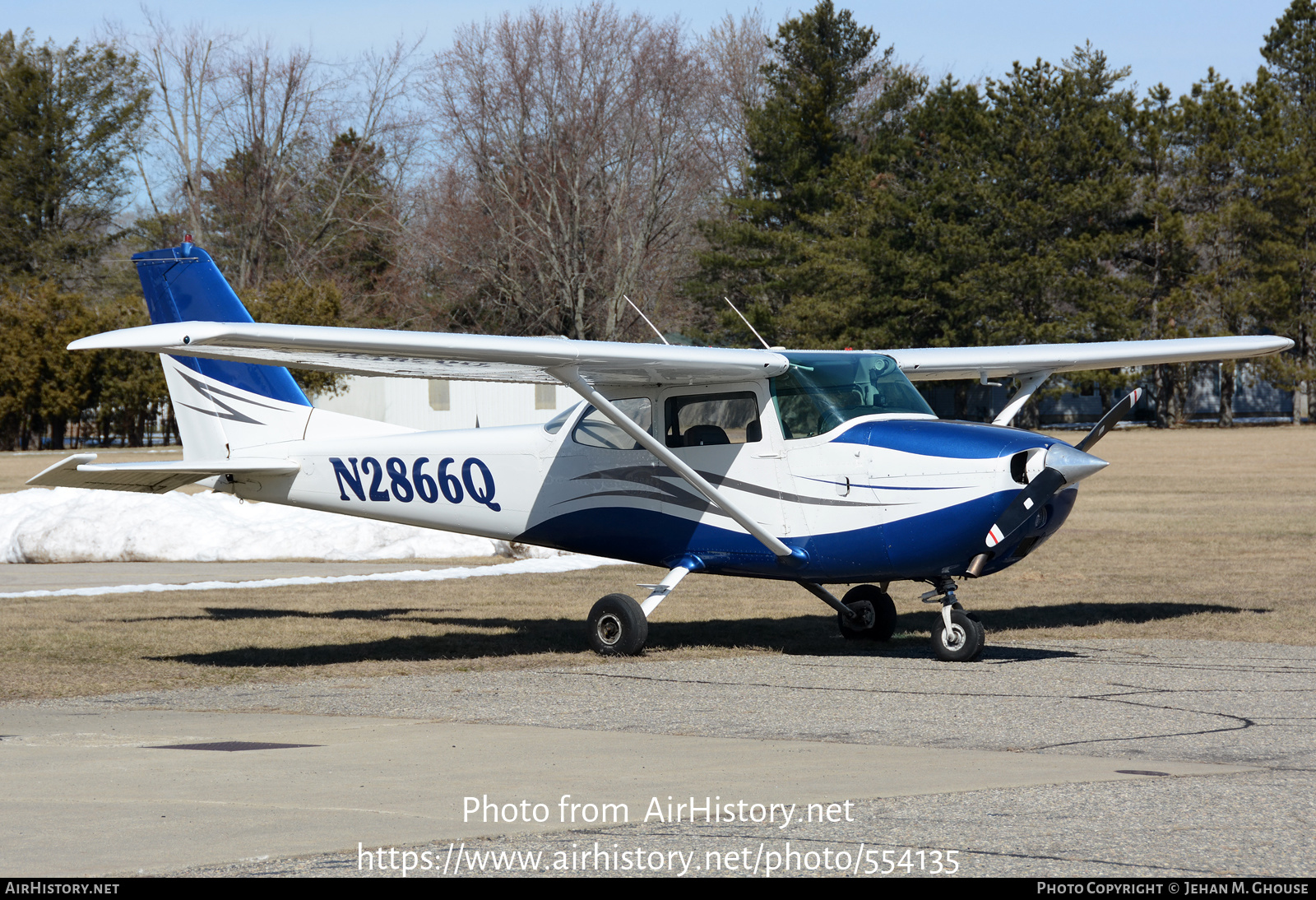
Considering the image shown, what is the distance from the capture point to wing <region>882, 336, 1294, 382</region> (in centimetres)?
1297

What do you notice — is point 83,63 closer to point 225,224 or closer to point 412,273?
point 225,224

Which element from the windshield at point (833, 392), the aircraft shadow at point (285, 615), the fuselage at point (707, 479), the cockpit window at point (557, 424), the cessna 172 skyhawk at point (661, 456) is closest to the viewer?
the cessna 172 skyhawk at point (661, 456)

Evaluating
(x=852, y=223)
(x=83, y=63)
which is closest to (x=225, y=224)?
(x=83, y=63)

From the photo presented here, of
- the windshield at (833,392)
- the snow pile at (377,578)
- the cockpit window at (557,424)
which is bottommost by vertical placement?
the snow pile at (377,578)

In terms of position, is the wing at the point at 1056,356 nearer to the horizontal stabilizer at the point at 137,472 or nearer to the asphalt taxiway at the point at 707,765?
the asphalt taxiway at the point at 707,765

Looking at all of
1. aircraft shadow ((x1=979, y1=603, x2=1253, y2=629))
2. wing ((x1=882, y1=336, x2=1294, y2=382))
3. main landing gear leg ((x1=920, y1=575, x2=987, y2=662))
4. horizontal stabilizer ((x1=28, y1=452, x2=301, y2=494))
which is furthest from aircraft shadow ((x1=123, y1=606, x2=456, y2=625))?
aircraft shadow ((x1=979, y1=603, x2=1253, y2=629))

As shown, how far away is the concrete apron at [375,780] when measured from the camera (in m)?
5.05

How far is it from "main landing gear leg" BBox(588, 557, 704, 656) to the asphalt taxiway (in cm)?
46

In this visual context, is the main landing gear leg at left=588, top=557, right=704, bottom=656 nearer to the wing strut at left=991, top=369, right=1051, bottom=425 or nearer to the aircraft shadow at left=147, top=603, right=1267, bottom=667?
the aircraft shadow at left=147, top=603, right=1267, bottom=667

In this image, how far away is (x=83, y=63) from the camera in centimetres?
6475

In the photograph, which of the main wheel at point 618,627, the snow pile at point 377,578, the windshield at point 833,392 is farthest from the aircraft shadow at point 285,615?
the windshield at point 833,392

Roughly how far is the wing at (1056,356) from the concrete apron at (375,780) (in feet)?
20.5

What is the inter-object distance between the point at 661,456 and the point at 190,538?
10956 millimetres

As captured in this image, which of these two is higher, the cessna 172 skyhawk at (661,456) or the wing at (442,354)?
the wing at (442,354)
